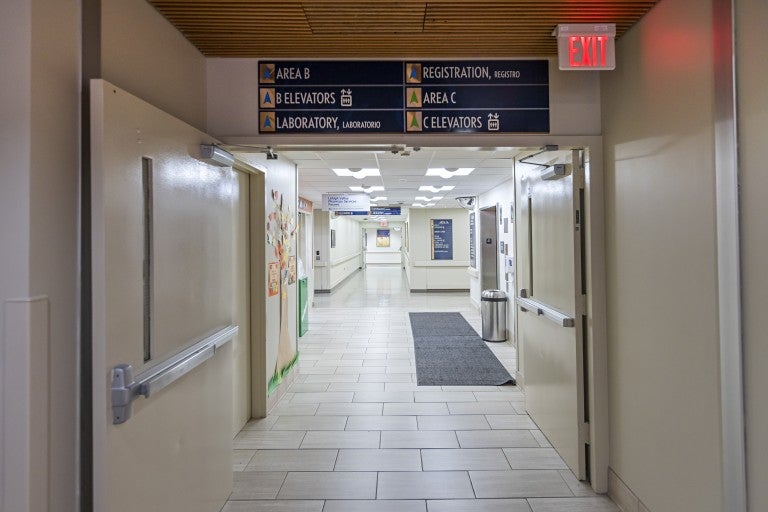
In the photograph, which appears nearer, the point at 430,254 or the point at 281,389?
the point at 281,389

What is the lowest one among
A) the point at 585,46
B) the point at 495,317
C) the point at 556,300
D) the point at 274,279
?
the point at 495,317

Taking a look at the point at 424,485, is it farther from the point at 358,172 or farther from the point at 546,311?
the point at 358,172

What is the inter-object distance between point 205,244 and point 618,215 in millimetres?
2326

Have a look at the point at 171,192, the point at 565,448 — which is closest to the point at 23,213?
the point at 171,192

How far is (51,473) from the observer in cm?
155

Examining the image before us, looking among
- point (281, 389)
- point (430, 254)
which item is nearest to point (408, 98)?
point (281, 389)

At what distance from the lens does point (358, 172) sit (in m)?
6.46

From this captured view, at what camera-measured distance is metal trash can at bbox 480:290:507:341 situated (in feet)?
23.5

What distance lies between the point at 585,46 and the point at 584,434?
2331mm

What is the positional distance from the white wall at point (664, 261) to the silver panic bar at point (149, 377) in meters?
2.25

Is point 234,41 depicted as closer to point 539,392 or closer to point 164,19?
point 164,19

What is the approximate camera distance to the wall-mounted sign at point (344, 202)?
9.12m

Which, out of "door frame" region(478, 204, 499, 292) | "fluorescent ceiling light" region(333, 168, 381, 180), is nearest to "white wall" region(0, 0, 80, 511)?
"fluorescent ceiling light" region(333, 168, 381, 180)

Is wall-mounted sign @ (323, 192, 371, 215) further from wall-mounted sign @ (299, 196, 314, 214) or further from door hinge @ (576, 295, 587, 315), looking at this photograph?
door hinge @ (576, 295, 587, 315)
